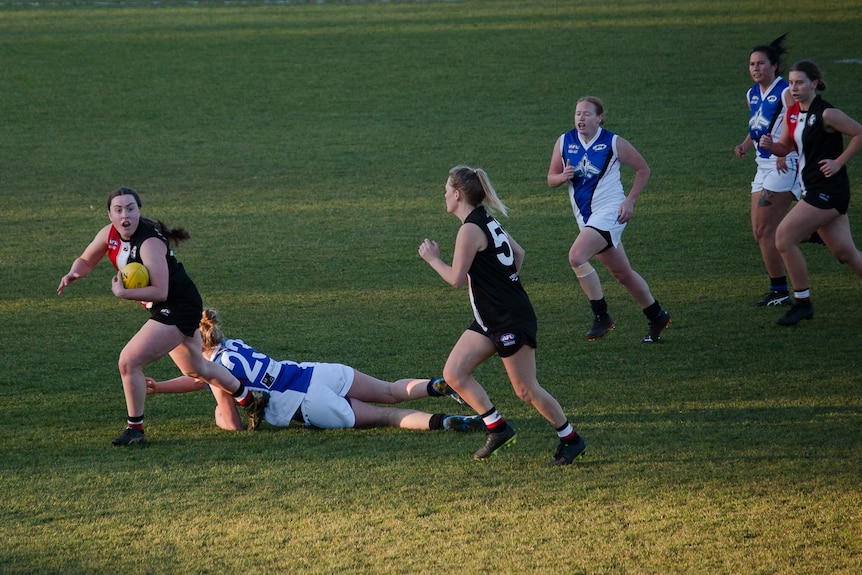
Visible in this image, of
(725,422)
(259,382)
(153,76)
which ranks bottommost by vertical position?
(725,422)

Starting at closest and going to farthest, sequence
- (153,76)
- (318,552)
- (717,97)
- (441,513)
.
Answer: (318,552), (441,513), (717,97), (153,76)

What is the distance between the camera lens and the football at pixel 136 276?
636 centimetres

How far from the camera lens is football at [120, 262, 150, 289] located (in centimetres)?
636

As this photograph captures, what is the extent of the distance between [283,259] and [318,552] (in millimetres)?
6481

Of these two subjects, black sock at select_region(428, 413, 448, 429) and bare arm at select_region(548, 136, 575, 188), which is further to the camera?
bare arm at select_region(548, 136, 575, 188)

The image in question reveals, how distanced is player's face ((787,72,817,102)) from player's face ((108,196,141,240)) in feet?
16.6

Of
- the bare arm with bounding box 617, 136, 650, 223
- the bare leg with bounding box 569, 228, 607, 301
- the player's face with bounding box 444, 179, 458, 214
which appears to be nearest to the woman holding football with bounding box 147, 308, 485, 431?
the player's face with bounding box 444, 179, 458, 214

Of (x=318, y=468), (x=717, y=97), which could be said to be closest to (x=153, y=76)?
(x=717, y=97)

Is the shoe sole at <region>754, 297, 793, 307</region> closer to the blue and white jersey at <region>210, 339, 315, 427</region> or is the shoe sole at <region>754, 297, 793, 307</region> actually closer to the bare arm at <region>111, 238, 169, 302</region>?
the blue and white jersey at <region>210, 339, 315, 427</region>

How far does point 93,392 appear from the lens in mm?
7500

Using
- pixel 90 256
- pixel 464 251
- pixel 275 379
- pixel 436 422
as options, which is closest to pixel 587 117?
pixel 464 251

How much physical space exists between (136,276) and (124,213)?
1.28 feet

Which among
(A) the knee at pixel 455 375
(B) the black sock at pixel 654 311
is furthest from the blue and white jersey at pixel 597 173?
(A) the knee at pixel 455 375

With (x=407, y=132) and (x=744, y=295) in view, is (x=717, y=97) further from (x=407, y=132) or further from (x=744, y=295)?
(x=744, y=295)
